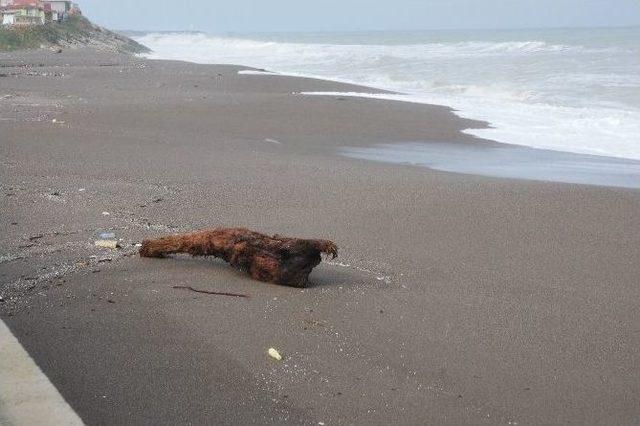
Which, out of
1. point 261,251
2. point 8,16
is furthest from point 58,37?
point 261,251

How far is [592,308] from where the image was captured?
4277mm

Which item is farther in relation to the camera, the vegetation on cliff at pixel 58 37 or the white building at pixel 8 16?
the white building at pixel 8 16

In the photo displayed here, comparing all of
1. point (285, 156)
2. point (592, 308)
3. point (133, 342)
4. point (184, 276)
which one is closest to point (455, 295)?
point (592, 308)

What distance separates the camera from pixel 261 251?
13.9 ft

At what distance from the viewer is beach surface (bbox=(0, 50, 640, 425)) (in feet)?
10.1

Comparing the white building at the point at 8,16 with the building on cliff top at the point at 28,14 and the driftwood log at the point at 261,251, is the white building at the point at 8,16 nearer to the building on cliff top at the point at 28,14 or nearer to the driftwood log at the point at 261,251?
the building on cliff top at the point at 28,14

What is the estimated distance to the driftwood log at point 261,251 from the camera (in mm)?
4176

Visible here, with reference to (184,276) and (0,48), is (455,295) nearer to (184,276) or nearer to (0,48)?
(184,276)

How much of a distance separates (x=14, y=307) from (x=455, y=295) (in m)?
2.30

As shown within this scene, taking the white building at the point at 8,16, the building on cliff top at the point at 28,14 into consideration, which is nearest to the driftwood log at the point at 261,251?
the building on cliff top at the point at 28,14

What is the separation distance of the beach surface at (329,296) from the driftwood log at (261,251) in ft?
0.29

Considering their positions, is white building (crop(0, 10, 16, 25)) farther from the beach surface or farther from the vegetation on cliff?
the beach surface

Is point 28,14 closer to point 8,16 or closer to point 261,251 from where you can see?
point 8,16

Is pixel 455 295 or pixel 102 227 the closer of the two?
pixel 455 295
